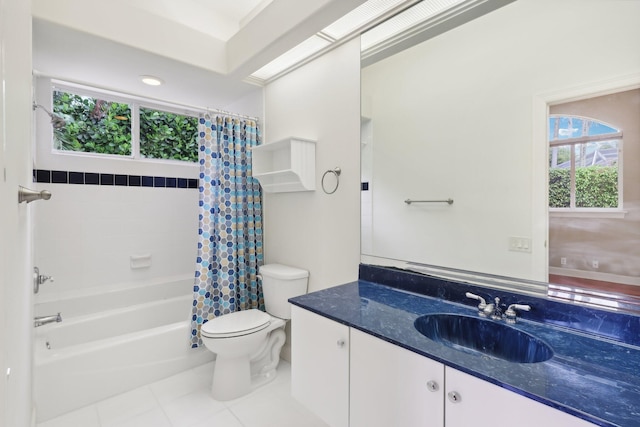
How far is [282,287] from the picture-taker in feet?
7.69

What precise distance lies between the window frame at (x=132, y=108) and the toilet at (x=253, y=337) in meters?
1.48

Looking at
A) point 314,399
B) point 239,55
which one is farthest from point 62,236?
point 314,399

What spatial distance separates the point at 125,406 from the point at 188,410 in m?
0.40

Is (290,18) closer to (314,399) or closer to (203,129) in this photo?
(203,129)

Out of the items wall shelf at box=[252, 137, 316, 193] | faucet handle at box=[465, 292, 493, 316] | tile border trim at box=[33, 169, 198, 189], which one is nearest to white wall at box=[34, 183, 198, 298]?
tile border trim at box=[33, 169, 198, 189]

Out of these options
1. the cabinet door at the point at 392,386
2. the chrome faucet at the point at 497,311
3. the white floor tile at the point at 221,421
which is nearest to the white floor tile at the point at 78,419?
the white floor tile at the point at 221,421

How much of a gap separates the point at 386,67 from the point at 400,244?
1.03 meters

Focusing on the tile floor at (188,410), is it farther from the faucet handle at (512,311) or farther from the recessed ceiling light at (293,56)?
the recessed ceiling light at (293,56)

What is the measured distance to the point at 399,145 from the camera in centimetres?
184

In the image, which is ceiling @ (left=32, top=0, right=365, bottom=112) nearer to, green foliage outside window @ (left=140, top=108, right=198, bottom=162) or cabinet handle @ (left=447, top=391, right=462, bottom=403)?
green foliage outside window @ (left=140, top=108, right=198, bottom=162)

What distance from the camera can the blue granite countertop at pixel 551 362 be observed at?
77cm

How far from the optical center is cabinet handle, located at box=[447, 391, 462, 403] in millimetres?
948

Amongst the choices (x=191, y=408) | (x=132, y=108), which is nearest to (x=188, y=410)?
(x=191, y=408)

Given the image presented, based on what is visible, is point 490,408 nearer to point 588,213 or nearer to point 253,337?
point 588,213
